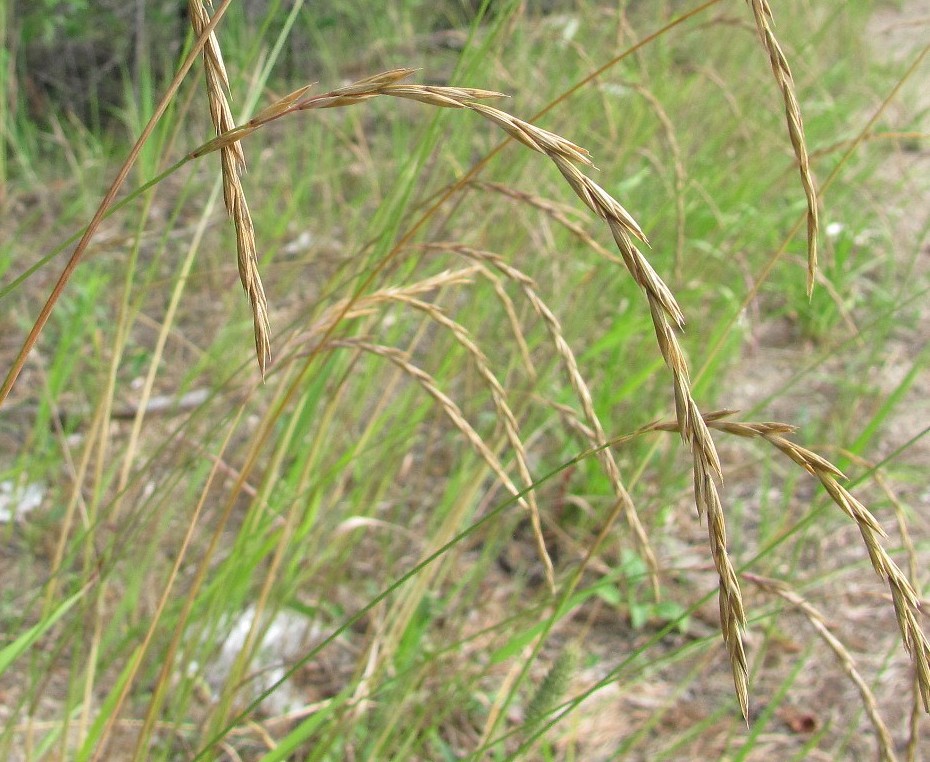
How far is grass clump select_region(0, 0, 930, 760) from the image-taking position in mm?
786

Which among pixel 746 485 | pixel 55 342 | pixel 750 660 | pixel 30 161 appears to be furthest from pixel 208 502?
pixel 30 161

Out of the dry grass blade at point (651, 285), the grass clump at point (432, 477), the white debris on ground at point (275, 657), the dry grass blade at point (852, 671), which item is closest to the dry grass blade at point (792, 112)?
the grass clump at point (432, 477)

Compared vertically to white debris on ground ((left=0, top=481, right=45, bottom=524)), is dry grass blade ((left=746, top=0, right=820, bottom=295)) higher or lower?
higher

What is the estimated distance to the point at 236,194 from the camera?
473mm

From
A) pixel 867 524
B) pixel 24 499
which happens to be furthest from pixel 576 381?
pixel 24 499

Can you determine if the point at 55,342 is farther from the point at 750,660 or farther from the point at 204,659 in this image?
the point at 750,660

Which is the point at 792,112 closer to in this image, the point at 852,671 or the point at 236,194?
the point at 236,194

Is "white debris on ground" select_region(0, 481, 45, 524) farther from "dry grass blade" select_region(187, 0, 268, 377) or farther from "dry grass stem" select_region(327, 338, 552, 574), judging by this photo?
"dry grass blade" select_region(187, 0, 268, 377)

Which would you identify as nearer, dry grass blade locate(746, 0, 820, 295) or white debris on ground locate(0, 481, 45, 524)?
dry grass blade locate(746, 0, 820, 295)

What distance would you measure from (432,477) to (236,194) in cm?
167

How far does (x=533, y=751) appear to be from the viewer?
143 centimetres

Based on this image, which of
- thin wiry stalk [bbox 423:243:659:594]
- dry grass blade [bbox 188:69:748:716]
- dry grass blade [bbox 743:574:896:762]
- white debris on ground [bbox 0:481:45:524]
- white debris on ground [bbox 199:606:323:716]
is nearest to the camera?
dry grass blade [bbox 188:69:748:716]

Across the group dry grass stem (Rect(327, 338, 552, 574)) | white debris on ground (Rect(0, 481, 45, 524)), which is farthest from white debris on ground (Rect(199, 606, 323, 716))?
dry grass stem (Rect(327, 338, 552, 574))

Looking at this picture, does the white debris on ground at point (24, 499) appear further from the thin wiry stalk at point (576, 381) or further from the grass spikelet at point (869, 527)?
the grass spikelet at point (869, 527)
